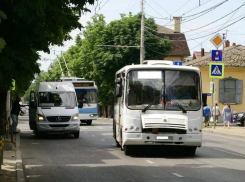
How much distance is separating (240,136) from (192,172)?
1719 cm

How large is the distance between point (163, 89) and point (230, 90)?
39450 mm

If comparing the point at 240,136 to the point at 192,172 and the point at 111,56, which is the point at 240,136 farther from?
the point at 111,56

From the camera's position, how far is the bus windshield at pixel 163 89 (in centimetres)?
1864

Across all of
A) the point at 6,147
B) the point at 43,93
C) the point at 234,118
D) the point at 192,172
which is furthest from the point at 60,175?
the point at 234,118

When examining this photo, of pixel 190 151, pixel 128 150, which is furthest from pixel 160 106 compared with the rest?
pixel 190 151

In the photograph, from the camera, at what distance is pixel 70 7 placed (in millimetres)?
12273

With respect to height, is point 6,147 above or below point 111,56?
below

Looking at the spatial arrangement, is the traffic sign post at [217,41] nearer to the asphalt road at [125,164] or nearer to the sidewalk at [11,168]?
the asphalt road at [125,164]

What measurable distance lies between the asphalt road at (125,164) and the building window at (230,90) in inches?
1335

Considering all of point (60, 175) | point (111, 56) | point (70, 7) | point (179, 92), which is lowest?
point (60, 175)

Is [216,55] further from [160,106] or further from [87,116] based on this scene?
[160,106]

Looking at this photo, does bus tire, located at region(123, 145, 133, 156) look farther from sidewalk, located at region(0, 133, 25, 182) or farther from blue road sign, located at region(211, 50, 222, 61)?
blue road sign, located at region(211, 50, 222, 61)

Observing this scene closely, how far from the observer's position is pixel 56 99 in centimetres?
2892

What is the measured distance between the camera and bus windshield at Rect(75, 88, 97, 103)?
43281 millimetres
